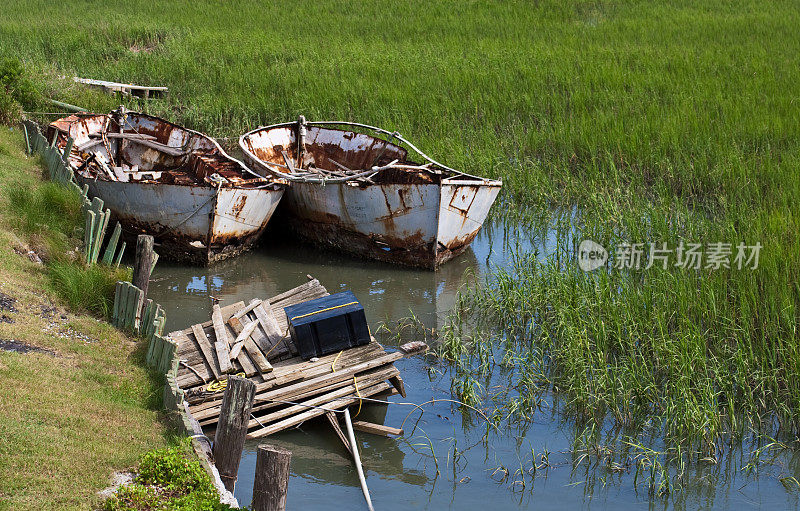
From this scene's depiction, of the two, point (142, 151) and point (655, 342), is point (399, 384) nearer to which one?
point (655, 342)

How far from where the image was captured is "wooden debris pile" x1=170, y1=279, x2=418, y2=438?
20.6 feet

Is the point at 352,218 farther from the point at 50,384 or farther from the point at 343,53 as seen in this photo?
the point at 343,53

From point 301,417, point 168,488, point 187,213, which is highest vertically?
point 187,213

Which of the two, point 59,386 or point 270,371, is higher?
point 59,386

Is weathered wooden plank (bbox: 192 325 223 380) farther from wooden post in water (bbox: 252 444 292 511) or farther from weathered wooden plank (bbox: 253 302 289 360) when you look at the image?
wooden post in water (bbox: 252 444 292 511)

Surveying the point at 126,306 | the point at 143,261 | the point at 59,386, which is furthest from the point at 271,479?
the point at 143,261

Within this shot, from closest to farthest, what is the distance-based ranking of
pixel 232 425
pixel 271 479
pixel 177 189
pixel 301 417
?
pixel 271 479
pixel 232 425
pixel 301 417
pixel 177 189

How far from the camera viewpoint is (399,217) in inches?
384

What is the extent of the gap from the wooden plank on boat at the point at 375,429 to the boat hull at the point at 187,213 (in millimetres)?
4091

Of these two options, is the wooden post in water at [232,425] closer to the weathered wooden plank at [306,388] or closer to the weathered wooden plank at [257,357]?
the weathered wooden plank at [306,388]

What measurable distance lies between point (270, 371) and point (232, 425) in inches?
60.1

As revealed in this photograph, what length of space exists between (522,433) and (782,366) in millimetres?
2015

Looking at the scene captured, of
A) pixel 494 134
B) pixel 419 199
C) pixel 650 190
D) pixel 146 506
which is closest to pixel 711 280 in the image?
pixel 419 199

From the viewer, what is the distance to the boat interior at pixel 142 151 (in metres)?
10.9
